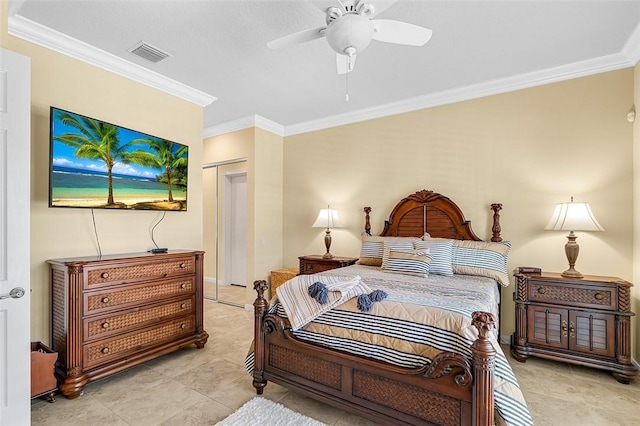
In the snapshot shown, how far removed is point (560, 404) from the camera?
221 centimetres

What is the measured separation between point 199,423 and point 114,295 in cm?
128

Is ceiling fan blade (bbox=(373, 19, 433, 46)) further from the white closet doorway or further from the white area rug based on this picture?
the white closet doorway

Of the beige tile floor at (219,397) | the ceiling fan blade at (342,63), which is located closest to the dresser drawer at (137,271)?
the beige tile floor at (219,397)

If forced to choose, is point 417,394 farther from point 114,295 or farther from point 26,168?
point 26,168

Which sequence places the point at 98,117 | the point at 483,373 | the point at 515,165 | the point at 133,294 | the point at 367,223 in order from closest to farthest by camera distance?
the point at 483,373 → the point at 133,294 → the point at 98,117 → the point at 515,165 → the point at 367,223

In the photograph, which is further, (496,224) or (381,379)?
(496,224)

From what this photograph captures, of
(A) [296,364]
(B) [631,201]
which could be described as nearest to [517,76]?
(B) [631,201]

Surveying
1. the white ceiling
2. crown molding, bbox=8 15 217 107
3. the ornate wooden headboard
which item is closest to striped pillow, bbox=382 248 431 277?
the ornate wooden headboard

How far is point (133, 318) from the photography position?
267cm

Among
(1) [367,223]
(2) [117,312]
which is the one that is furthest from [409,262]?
(2) [117,312]

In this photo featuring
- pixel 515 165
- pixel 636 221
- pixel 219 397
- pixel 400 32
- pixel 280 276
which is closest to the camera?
pixel 400 32

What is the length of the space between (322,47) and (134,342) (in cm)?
313

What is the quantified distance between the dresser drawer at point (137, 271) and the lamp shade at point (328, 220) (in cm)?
181

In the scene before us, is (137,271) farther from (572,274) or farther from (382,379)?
(572,274)
